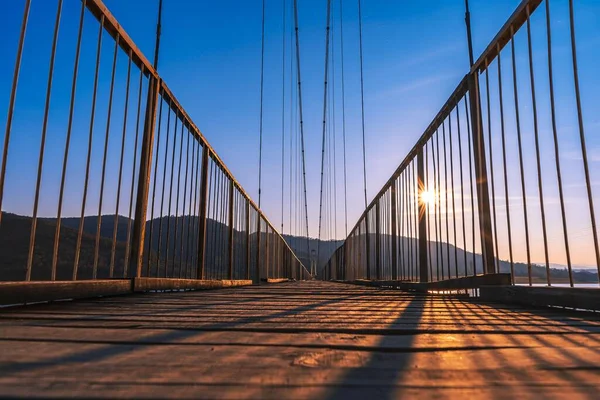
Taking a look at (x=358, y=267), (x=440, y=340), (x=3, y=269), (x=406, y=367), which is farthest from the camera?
(x=3, y=269)

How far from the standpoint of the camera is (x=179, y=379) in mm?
594

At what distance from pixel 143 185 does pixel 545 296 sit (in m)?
2.10

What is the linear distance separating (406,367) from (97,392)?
0.47 m

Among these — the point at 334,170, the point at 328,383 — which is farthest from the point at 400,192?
the point at 334,170

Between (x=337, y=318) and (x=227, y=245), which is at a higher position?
(x=227, y=245)

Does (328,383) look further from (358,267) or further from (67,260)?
(67,260)

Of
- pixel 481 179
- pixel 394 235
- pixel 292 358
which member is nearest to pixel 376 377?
pixel 292 358

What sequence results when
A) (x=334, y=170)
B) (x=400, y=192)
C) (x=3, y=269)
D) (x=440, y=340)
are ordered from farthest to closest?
1. (x=3, y=269)
2. (x=334, y=170)
3. (x=400, y=192)
4. (x=440, y=340)

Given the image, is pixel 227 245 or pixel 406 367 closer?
pixel 406 367

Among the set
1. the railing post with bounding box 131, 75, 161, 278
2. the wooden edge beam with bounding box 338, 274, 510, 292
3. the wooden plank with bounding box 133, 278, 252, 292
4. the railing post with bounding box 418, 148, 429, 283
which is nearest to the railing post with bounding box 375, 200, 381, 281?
the wooden edge beam with bounding box 338, 274, 510, 292

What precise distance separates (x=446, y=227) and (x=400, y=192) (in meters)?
1.52

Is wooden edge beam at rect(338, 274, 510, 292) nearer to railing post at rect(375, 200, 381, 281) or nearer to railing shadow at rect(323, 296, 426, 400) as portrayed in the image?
railing shadow at rect(323, 296, 426, 400)

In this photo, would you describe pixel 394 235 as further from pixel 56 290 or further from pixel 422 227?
pixel 56 290

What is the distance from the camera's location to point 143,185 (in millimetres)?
2363
